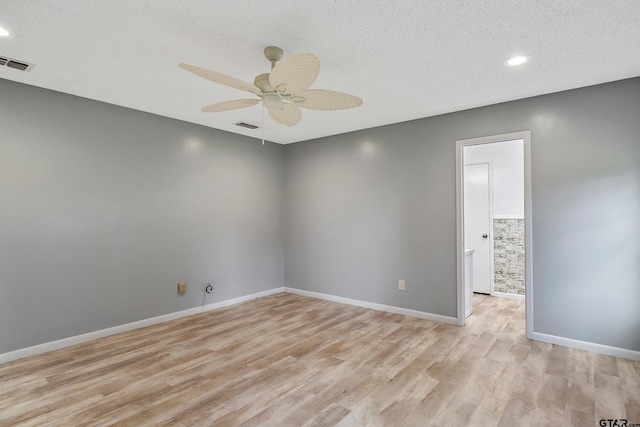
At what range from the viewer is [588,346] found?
10.0 feet

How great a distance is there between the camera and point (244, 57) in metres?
2.51

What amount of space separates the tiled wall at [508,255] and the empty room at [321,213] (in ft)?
0.11

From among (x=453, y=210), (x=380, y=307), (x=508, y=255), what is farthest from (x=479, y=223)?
(x=380, y=307)

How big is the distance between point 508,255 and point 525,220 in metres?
2.15

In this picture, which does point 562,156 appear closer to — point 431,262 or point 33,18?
point 431,262

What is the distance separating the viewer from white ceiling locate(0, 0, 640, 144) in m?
1.93

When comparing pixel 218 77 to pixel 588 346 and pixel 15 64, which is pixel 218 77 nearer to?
pixel 15 64

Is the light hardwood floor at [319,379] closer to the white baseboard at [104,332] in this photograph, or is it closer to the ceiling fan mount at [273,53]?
the white baseboard at [104,332]

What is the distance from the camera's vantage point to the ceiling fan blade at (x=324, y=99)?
2185mm

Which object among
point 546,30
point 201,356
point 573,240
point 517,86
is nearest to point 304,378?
point 201,356

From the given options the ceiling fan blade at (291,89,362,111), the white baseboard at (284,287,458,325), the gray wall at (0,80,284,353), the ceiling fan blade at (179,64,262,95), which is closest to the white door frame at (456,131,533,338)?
the white baseboard at (284,287,458,325)

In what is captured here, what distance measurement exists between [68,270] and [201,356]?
162 cm

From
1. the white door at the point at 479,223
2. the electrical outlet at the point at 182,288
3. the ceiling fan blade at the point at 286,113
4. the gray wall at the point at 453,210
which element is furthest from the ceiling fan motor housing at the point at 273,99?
the white door at the point at 479,223

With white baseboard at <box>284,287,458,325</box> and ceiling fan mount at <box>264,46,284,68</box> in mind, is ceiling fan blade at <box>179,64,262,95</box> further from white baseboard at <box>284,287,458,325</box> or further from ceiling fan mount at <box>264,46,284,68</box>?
white baseboard at <box>284,287,458,325</box>
